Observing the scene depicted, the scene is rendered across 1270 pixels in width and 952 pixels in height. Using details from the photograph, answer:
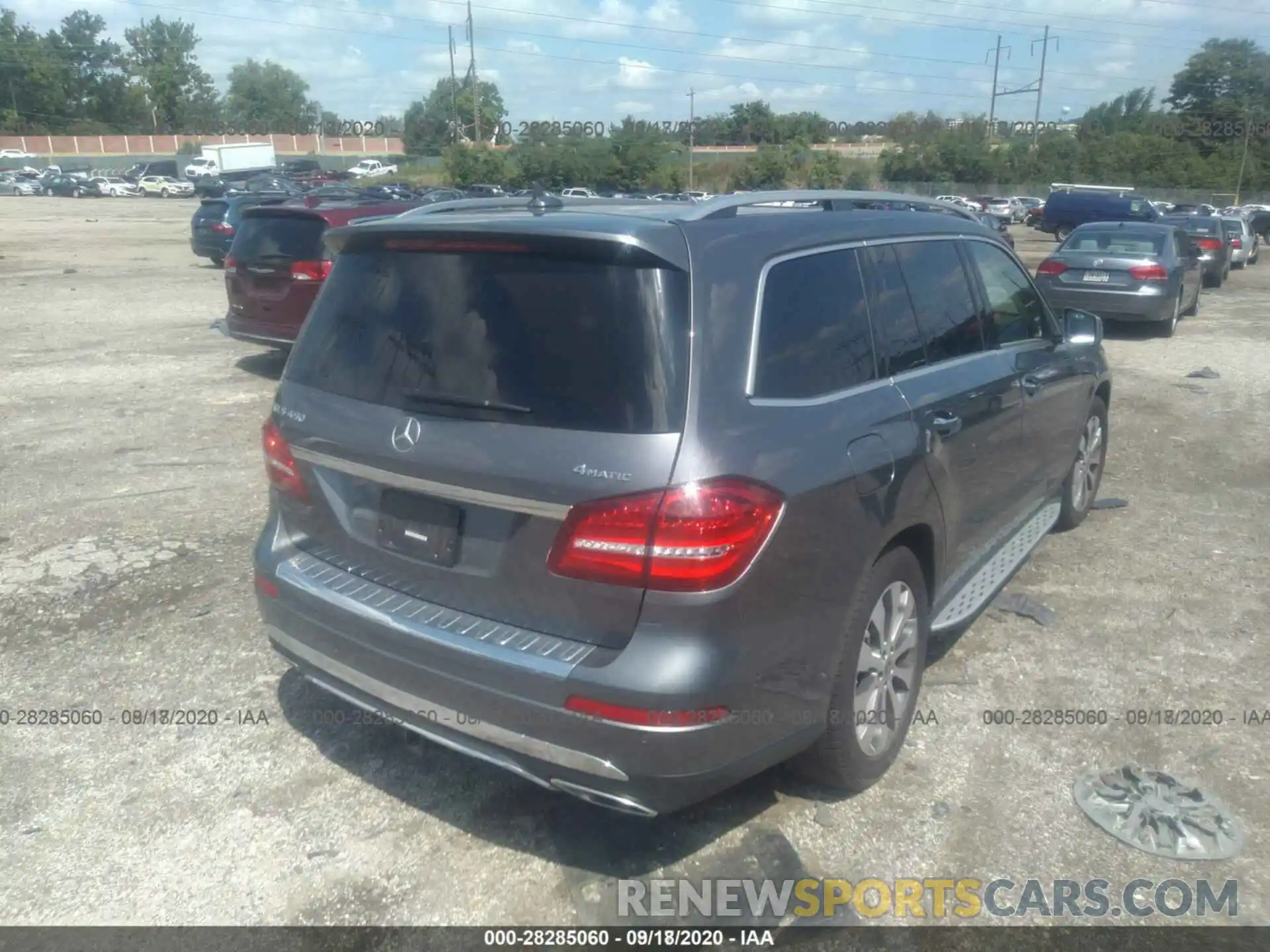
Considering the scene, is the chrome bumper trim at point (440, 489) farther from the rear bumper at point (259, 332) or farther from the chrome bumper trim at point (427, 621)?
the rear bumper at point (259, 332)

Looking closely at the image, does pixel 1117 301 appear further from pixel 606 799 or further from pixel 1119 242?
pixel 606 799

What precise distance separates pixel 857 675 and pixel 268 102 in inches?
5481

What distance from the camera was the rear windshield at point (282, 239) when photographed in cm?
1007

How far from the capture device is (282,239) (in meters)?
10.2

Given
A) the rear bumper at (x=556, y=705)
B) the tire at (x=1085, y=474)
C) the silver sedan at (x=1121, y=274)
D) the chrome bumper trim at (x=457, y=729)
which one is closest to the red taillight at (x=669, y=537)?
the rear bumper at (x=556, y=705)

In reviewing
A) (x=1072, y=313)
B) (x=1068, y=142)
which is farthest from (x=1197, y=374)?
(x=1068, y=142)

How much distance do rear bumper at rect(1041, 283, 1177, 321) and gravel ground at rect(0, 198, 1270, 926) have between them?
740 centimetres

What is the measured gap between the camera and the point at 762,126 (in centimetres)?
6825

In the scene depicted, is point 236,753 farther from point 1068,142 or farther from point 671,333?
point 1068,142

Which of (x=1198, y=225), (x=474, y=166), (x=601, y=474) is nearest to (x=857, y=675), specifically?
(x=601, y=474)

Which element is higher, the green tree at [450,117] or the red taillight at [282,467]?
the green tree at [450,117]

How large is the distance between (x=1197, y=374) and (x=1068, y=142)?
69.7 m

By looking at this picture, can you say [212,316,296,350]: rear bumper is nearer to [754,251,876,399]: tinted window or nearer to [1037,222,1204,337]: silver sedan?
[754,251,876,399]: tinted window

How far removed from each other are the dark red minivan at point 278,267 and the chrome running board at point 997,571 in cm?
680
